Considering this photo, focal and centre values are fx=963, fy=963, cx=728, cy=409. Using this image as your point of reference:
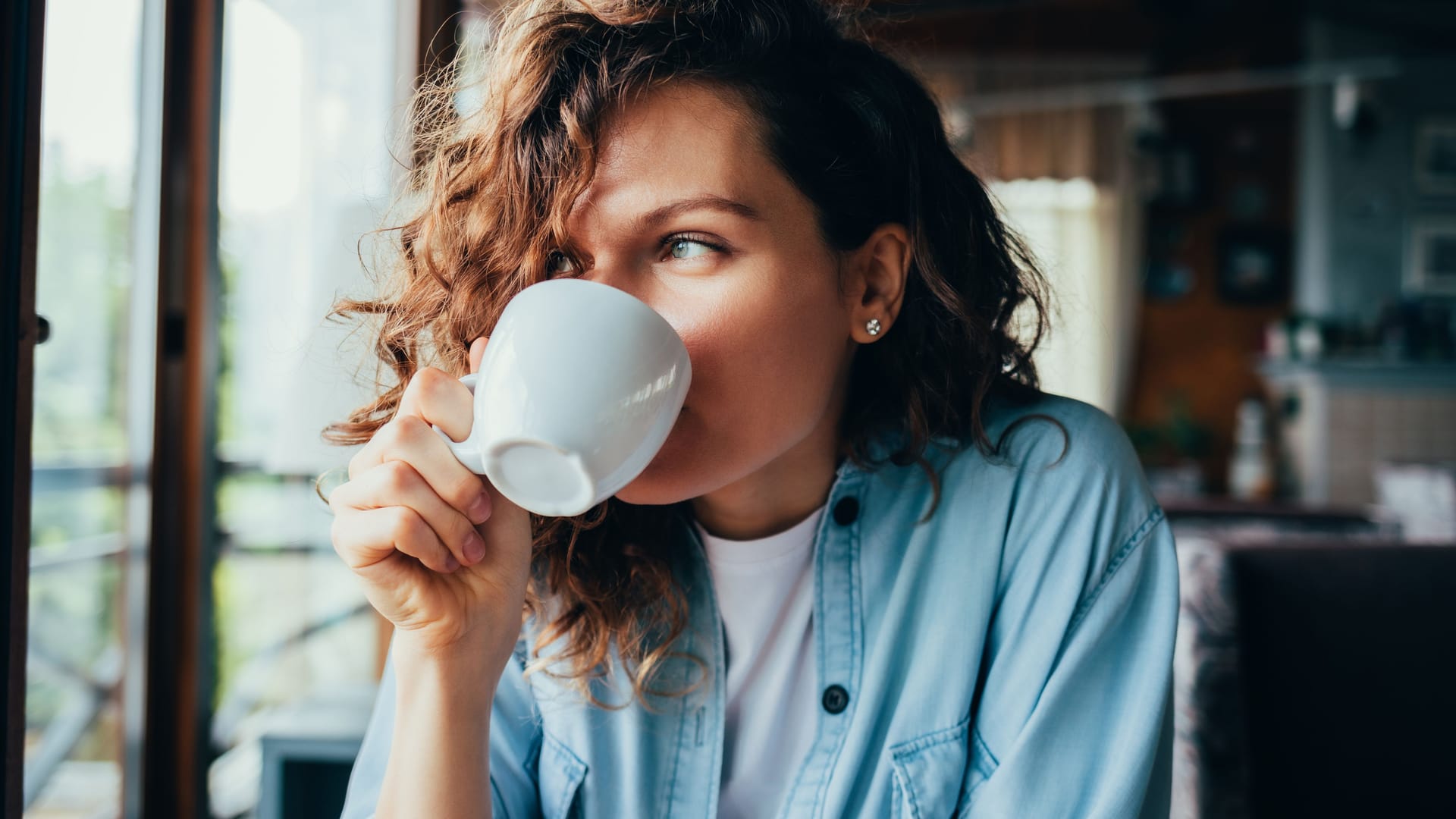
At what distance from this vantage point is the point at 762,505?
107cm

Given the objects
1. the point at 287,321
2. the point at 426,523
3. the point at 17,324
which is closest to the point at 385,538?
the point at 426,523

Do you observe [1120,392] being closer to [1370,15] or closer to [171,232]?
[1370,15]

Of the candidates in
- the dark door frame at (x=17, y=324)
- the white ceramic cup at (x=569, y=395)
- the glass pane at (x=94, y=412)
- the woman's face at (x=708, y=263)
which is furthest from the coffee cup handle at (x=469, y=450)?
the glass pane at (x=94, y=412)

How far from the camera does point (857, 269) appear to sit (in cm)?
102

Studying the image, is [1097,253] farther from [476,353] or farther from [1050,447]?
[476,353]

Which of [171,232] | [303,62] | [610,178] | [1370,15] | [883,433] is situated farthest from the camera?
[1370,15]

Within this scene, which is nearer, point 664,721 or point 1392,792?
point 664,721

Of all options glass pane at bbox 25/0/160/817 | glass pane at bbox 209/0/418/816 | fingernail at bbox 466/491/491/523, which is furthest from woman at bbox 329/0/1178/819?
glass pane at bbox 25/0/160/817

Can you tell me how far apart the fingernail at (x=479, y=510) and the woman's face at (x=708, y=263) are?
156 mm

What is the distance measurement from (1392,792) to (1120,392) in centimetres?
614

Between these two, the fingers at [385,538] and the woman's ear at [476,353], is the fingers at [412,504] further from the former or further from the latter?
the woman's ear at [476,353]

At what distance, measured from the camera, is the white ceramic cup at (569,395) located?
2.03ft

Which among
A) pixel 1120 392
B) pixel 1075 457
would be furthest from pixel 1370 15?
pixel 1075 457

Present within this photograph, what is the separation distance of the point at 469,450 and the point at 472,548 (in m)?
0.10
